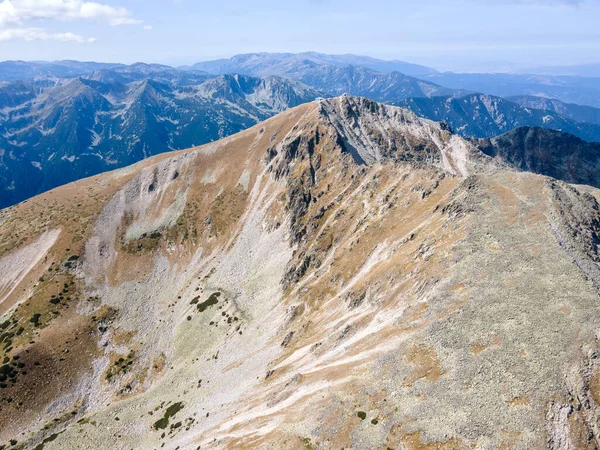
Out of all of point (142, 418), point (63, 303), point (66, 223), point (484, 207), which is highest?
point (484, 207)

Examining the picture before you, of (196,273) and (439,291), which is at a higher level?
(439,291)

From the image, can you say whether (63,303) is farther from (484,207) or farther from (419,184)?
(484,207)

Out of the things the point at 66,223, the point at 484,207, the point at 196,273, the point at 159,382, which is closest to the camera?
the point at 484,207

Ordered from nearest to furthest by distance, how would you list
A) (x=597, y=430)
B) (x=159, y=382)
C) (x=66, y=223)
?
1. (x=597, y=430)
2. (x=159, y=382)
3. (x=66, y=223)

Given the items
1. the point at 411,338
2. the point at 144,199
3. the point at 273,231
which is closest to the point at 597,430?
the point at 411,338

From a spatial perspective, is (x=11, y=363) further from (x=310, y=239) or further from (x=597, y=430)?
(x=597, y=430)

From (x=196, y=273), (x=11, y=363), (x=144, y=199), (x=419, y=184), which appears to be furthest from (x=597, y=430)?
(x=144, y=199)

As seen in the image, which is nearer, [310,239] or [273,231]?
[310,239]
